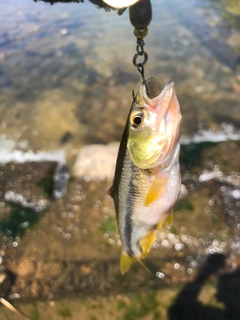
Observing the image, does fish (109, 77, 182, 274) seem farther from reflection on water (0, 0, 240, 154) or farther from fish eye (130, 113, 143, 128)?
reflection on water (0, 0, 240, 154)

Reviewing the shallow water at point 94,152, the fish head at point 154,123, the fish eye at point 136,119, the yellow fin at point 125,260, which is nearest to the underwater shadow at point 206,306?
→ the shallow water at point 94,152

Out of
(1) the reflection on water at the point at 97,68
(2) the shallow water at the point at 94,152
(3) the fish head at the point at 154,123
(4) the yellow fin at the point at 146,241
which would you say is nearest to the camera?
(3) the fish head at the point at 154,123

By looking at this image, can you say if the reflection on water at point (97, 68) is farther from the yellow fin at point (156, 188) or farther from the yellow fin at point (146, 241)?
the yellow fin at point (156, 188)

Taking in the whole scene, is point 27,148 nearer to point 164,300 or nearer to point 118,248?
point 118,248

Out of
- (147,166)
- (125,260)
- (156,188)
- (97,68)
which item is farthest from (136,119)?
(97,68)

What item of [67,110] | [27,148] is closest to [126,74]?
[67,110]

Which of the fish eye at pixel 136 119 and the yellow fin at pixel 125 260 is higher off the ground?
the fish eye at pixel 136 119

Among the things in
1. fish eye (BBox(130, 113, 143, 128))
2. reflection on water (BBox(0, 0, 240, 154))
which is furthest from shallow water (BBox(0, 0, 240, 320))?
fish eye (BBox(130, 113, 143, 128))
